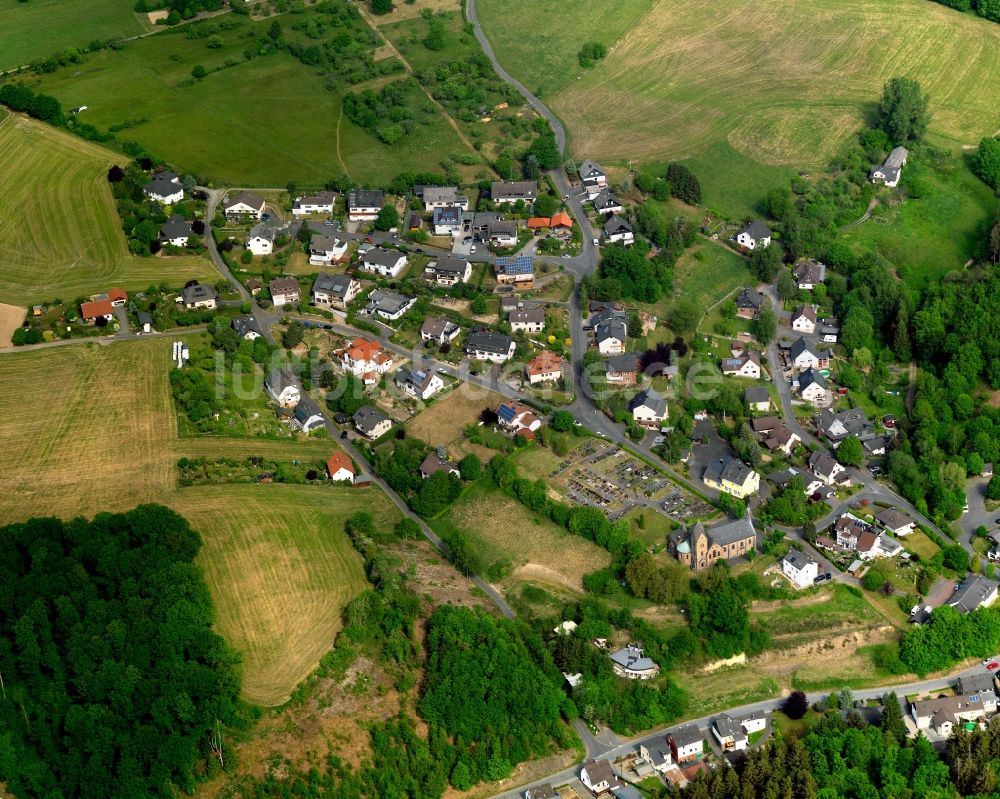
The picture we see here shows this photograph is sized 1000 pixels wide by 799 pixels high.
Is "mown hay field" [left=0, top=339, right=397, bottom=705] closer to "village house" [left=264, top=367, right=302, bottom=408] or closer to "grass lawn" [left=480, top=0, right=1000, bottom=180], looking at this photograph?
"village house" [left=264, top=367, right=302, bottom=408]

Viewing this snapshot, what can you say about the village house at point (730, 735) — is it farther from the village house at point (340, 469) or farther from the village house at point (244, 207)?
the village house at point (244, 207)

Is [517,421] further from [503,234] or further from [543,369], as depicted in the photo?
[503,234]

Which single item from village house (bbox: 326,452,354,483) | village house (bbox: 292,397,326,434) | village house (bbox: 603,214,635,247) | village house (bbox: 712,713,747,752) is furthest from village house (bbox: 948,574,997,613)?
village house (bbox: 603,214,635,247)

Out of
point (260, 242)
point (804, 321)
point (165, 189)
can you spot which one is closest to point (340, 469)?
point (260, 242)

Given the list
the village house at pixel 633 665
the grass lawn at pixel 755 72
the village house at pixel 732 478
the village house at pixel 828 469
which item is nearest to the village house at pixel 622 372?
the village house at pixel 732 478

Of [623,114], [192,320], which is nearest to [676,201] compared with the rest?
[623,114]

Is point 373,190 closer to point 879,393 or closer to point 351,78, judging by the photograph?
point 351,78

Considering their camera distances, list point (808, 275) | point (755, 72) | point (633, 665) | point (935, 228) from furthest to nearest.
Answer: point (755, 72), point (935, 228), point (808, 275), point (633, 665)
